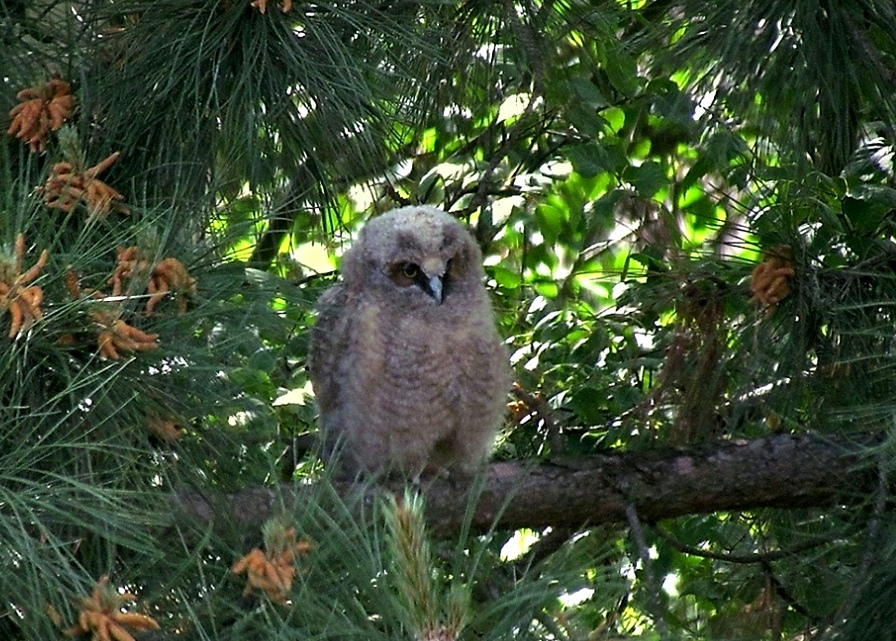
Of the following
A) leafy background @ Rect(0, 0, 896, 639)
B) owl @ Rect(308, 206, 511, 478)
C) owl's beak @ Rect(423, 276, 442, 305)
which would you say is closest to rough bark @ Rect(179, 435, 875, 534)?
leafy background @ Rect(0, 0, 896, 639)

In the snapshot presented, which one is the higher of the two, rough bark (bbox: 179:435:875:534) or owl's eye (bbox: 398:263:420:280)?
owl's eye (bbox: 398:263:420:280)

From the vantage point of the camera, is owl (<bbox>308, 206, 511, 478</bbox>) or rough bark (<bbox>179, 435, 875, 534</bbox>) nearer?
rough bark (<bbox>179, 435, 875, 534</bbox>)

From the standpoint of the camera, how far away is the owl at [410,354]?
3.22 metres

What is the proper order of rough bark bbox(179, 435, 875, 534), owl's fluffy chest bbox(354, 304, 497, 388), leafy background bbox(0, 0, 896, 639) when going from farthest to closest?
owl's fluffy chest bbox(354, 304, 497, 388), rough bark bbox(179, 435, 875, 534), leafy background bbox(0, 0, 896, 639)

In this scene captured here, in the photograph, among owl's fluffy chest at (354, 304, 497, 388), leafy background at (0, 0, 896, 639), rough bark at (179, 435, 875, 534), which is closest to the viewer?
leafy background at (0, 0, 896, 639)

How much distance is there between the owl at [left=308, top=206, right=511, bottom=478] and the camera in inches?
127

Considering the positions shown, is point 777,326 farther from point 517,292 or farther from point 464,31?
point 517,292

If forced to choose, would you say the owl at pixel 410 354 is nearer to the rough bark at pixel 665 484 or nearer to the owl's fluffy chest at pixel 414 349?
the owl's fluffy chest at pixel 414 349

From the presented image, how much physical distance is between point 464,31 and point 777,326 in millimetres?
856

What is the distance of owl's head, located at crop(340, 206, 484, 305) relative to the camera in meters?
3.28

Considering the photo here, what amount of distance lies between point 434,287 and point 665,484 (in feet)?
2.31

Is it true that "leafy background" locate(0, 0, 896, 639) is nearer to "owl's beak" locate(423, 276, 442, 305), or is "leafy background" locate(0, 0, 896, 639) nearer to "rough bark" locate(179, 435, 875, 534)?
"rough bark" locate(179, 435, 875, 534)

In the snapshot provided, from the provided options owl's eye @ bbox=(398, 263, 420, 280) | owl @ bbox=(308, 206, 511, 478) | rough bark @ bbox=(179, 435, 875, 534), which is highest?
owl's eye @ bbox=(398, 263, 420, 280)

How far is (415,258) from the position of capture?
3.29 meters
